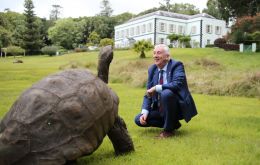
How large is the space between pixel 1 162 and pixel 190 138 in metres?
3.65

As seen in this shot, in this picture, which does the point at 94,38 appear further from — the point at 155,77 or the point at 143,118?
the point at 143,118

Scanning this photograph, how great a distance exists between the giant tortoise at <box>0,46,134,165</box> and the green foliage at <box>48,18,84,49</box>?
2875 inches

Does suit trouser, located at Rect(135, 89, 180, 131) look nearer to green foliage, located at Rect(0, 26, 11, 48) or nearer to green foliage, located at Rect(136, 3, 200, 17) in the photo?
green foliage, located at Rect(0, 26, 11, 48)

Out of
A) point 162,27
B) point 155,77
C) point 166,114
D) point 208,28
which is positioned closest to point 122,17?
point 162,27

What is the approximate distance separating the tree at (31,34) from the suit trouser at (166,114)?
64.6 meters

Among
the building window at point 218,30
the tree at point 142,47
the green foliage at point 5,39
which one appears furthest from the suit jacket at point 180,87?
the green foliage at point 5,39

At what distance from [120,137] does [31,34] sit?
67078 mm

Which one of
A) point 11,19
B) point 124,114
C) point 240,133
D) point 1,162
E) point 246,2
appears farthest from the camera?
point 11,19

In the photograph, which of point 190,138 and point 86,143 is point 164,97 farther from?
point 86,143

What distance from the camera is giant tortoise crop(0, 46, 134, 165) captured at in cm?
396

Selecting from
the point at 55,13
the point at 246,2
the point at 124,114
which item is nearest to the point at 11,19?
the point at 55,13

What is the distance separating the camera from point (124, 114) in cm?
949

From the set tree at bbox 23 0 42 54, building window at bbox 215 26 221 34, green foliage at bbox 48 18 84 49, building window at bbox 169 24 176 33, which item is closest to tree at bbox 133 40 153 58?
building window at bbox 169 24 176 33

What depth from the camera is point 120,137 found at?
535 cm
